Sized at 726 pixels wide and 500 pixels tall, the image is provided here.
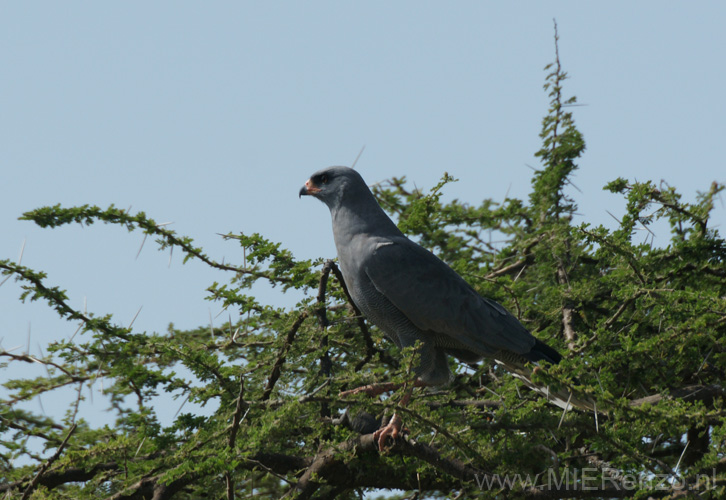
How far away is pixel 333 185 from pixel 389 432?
6.94 ft

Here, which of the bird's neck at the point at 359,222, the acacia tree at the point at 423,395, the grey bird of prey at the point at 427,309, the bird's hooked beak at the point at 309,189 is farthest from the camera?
the bird's hooked beak at the point at 309,189

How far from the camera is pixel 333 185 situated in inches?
218

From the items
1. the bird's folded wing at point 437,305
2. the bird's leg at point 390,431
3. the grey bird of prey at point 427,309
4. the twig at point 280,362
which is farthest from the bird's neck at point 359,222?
the bird's leg at point 390,431

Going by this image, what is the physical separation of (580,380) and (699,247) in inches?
75.5

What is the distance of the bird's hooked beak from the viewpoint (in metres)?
5.64

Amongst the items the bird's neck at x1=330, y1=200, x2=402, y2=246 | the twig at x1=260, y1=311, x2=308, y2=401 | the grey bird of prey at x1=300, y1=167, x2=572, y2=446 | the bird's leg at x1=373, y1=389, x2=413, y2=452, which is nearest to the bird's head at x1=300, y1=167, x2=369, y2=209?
the bird's neck at x1=330, y1=200, x2=402, y2=246

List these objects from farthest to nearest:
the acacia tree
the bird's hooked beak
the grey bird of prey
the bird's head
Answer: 1. the bird's hooked beak
2. the bird's head
3. the grey bird of prey
4. the acacia tree

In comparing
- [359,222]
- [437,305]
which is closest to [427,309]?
[437,305]

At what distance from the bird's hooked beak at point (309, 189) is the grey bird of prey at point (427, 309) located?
61 cm

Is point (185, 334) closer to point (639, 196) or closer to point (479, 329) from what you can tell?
point (479, 329)

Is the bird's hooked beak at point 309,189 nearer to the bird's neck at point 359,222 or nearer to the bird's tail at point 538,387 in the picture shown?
the bird's neck at point 359,222

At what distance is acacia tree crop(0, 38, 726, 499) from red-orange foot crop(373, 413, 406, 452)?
0.07 meters

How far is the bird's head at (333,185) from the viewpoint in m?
5.42

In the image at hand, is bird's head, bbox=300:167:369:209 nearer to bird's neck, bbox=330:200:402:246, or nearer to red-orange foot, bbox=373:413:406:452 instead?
bird's neck, bbox=330:200:402:246
